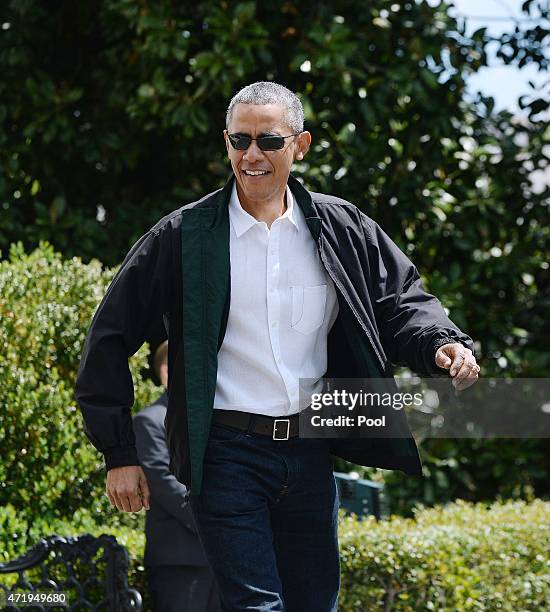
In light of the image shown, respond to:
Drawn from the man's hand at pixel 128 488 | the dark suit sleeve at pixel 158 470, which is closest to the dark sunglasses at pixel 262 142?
the man's hand at pixel 128 488

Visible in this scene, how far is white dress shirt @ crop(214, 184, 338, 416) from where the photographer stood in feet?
9.93

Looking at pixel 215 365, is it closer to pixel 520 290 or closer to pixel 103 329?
pixel 103 329

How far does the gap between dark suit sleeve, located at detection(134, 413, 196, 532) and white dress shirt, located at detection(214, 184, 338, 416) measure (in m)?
1.46

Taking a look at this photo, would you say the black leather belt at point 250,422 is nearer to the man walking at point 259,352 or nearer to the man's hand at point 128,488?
the man walking at point 259,352

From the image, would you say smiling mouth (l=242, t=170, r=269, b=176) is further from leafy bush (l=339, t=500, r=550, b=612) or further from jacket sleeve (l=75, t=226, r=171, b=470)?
leafy bush (l=339, t=500, r=550, b=612)

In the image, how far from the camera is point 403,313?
3180 mm

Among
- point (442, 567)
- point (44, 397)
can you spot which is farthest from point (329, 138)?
point (442, 567)

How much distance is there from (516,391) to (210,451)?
5.06 m

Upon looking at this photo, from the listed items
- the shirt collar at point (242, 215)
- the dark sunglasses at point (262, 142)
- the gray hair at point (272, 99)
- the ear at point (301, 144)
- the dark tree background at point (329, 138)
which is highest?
the dark tree background at point (329, 138)

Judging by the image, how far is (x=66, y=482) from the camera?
486 centimetres

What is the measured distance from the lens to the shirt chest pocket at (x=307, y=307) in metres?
3.08

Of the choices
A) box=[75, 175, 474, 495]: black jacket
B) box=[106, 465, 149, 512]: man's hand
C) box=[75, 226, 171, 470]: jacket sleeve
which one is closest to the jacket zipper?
box=[75, 175, 474, 495]: black jacket

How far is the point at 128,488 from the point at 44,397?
1.86 m

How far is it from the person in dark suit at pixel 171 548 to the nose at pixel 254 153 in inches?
71.1
